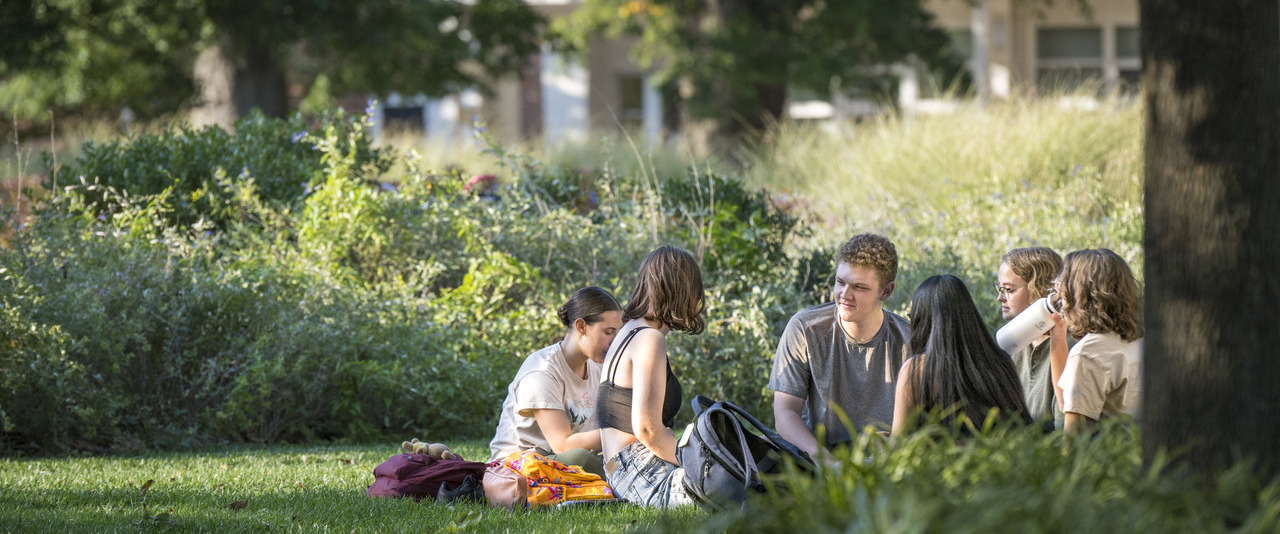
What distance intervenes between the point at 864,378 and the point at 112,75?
1602cm

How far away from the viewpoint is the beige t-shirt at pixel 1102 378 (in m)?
4.02

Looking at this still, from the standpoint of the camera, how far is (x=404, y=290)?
7129mm

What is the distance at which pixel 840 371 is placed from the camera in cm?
468

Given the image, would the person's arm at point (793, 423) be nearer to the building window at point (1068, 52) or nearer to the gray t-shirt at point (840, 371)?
the gray t-shirt at point (840, 371)

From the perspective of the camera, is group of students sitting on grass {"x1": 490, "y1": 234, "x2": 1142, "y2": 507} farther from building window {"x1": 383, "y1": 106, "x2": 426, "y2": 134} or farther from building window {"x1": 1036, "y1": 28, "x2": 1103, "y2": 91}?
building window {"x1": 383, "y1": 106, "x2": 426, "y2": 134}

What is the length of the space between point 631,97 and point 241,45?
11746 mm

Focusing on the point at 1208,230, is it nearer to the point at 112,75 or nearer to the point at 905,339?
the point at 905,339

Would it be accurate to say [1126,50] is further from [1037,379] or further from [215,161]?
[1037,379]

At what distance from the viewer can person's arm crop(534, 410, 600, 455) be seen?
481 cm

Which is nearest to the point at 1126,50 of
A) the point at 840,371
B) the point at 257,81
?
the point at 257,81

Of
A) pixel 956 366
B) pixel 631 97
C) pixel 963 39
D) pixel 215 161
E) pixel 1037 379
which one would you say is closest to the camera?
pixel 956 366

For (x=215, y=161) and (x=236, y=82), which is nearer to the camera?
(x=215, y=161)

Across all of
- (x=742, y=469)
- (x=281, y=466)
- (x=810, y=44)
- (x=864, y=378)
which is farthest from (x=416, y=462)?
(x=810, y=44)

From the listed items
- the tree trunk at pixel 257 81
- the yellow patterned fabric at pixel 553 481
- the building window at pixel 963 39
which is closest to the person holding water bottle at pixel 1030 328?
the yellow patterned fabric at pixel 553 481
